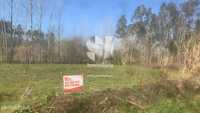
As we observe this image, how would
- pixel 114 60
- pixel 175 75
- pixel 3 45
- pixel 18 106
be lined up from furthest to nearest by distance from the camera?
pixel 3 45
pixel 114 60
pixel 175 75
pixel 18 106

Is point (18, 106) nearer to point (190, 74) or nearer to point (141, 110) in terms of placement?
point (141, 110)

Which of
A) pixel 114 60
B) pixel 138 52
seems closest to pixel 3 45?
pixel 114 60

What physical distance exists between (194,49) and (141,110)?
4.65 metres

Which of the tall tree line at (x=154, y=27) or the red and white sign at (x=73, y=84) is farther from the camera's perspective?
the tall tree line at (x=154, y=27)

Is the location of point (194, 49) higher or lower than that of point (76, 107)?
higher

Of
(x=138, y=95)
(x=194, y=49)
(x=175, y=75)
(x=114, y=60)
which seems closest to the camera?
(x=138, y=95)

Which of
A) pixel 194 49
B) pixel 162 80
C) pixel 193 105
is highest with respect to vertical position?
pixel 194 49

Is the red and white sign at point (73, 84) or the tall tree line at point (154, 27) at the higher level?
the tall tree line at point (154, 27)

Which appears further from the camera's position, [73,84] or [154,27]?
[154,27]

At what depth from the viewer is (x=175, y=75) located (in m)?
8.61

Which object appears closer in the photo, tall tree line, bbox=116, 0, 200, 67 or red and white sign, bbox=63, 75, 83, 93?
red and white sign, bbox=63, 75, 83, 93

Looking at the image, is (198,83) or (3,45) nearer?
(198,83)

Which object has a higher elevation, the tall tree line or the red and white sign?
the tall tree line

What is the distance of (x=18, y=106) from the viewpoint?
17.2 ft
